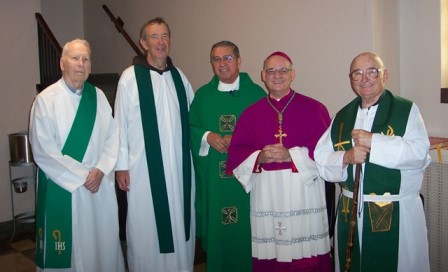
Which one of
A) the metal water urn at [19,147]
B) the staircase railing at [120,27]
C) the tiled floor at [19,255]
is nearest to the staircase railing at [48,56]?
the metal water urn at [19,147]

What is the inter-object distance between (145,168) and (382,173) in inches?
68.2

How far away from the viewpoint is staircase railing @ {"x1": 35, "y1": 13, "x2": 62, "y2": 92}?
5.38 m

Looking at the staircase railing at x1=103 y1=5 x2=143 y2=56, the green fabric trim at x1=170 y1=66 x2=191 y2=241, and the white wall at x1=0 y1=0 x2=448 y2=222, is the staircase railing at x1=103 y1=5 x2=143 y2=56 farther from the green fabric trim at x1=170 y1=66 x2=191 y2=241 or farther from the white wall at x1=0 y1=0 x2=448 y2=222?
the green fabric trim at x1=170 y1=66 x2=191 y2=241

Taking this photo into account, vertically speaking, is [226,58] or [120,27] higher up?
[120,27]

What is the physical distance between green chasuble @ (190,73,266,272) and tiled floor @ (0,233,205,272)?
2.41 ft

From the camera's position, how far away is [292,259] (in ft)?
9.48

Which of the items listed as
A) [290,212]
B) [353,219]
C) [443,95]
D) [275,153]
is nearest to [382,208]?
[353,219]

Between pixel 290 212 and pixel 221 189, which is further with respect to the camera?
pixel 221 189

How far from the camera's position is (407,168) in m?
2.45

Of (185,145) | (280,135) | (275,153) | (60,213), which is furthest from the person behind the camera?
(185,145)

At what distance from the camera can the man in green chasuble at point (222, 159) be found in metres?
3.39

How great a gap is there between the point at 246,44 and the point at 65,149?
2.16m

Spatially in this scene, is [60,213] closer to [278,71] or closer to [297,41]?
[278,71]

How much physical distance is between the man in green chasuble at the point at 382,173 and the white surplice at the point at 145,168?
132cm
